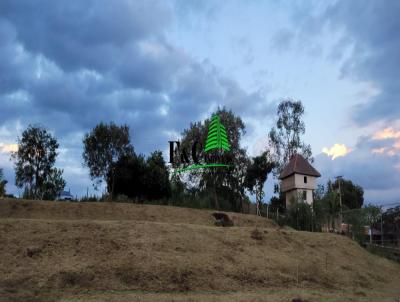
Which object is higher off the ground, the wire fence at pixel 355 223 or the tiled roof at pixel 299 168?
the tiled roof at pixel 299 168

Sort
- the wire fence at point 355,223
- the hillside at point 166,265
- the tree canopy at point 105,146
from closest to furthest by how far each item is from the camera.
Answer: the hillside at point 166,265, the wire fence at point 355,223, the tree canopy at point 105,146

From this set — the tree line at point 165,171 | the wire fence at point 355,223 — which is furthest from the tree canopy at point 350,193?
the wire fence at point 355,223

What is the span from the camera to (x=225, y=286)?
13.1 m

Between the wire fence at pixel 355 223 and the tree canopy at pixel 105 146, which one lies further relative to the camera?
the tree canopy at pixel 105 146

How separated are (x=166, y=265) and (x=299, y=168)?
27567 mm

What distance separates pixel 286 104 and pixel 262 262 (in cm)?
3158

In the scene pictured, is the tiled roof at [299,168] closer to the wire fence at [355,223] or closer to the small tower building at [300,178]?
the small tower building at [300,178]

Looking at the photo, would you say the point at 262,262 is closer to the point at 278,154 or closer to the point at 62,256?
the point at 62,256

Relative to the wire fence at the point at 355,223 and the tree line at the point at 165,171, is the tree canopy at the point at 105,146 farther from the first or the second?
the wire fence at the point at 355,223

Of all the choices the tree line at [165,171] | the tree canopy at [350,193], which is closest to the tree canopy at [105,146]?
the tree line at [165,171]

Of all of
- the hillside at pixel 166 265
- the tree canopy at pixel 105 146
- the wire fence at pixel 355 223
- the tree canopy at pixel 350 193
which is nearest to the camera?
the hillside at pixel 166 265

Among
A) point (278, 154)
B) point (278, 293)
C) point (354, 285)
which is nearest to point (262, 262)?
point (278, 293)

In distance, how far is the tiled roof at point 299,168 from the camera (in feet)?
127

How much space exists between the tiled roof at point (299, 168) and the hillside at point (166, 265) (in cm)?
1948
